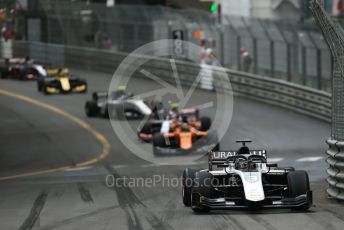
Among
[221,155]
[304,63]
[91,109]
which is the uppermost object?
[221,155]

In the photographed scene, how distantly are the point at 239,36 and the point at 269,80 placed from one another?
414cm

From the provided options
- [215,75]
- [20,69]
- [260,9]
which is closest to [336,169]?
[215,75]

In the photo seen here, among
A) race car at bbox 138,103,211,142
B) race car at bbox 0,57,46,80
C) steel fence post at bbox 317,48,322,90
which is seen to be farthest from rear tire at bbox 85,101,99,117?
race car at bbox 0,57,46,80

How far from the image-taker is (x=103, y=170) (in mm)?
20766

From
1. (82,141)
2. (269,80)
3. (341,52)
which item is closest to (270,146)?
(82,141)

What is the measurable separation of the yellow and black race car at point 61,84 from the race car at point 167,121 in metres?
11.7

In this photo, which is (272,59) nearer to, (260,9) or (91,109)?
(91,109)

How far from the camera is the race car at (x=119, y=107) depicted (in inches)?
1177

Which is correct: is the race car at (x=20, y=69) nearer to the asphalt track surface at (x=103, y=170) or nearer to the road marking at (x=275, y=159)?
the asphalt track surface at (x=103, y=170)

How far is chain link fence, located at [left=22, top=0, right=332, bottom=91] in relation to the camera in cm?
3228

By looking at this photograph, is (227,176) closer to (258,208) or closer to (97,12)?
(258,208)

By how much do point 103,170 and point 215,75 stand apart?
1665 centimetres

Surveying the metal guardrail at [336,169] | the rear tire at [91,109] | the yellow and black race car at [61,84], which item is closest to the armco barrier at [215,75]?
the yellow and black race car at [61,84]

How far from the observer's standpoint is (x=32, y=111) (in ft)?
109
